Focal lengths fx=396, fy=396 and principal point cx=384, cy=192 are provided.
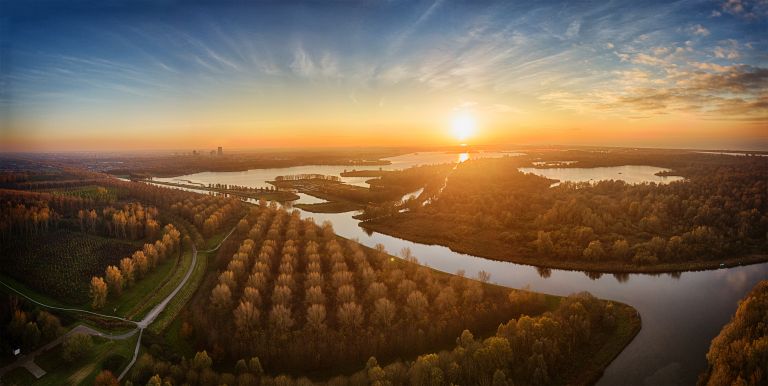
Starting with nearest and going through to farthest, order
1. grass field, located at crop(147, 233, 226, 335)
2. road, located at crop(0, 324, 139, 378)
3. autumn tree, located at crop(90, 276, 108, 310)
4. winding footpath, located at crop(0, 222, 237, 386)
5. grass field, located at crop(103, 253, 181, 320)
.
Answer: road, located at crop(0, 324, 139, 378) → winding footpath, located at crop(0, 222, 237, 386) → grass field, located at crop(147, 233, 226, 335) → autumn tree, located at crop(90, 276, 108, 310) → grass field, located at crop(103, 253, 181, 320)

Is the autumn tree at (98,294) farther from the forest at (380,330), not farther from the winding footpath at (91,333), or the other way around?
the forest at (380,330)

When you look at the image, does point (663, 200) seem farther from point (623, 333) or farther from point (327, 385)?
point (327, 385)

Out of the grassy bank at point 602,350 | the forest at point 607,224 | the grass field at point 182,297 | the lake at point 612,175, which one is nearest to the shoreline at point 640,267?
the forest at point 607,224

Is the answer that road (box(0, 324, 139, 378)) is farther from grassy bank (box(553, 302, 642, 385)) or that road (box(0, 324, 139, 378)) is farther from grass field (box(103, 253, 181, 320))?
grassy bank (box(553, 302, 642, 385))

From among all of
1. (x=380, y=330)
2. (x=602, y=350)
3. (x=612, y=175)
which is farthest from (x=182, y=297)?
(x=612, y=175)

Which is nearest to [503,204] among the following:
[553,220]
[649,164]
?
[553,220]

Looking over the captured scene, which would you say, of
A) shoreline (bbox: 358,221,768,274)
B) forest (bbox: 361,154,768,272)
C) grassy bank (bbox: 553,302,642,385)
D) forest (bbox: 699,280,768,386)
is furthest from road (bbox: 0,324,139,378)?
forest (bbox: 699,280,768,386)
